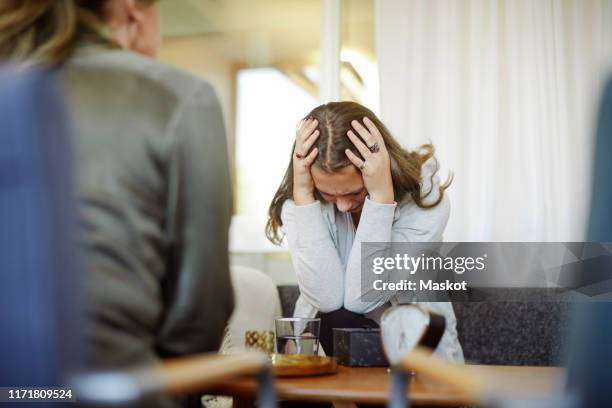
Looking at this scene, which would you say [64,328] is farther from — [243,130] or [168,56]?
[168,56]

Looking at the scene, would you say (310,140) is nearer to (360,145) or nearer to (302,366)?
(360,145)

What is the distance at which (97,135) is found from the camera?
0.90 meters

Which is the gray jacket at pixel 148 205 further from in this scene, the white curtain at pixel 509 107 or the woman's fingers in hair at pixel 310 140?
the white curtain at pixel 509 107

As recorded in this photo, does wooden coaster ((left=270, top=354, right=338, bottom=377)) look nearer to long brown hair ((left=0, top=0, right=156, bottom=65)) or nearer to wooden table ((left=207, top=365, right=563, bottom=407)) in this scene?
wooden table ((left=207, top=365, right=563, bottom=407))

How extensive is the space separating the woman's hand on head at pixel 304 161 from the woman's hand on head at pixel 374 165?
10 centimetres

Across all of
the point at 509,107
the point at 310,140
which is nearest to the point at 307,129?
the point at 310,140

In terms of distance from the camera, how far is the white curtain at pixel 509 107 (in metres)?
2.63

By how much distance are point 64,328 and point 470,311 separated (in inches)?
71.8

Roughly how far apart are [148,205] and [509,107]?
2.06 meters

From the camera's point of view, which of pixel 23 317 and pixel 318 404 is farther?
pixel 318 404

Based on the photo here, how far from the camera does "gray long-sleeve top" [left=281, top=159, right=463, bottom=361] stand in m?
1.83

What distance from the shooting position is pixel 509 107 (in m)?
2.69

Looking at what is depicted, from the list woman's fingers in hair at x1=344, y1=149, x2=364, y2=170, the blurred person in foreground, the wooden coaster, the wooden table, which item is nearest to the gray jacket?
the blurred person in foreground

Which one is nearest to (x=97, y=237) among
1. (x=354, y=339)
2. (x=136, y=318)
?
(x=136, y=318)
